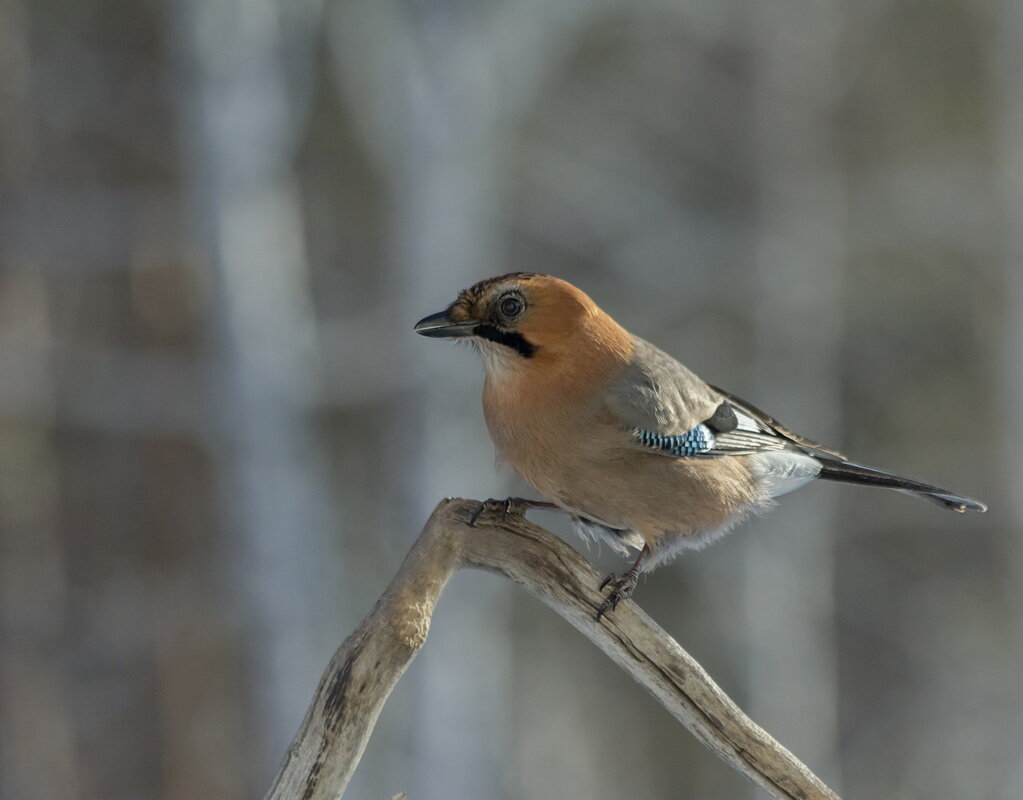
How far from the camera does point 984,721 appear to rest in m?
7.22

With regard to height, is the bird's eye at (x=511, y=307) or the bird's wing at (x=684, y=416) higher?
the bird's eye at (x=511, y=307)

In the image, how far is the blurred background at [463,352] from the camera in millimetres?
5066

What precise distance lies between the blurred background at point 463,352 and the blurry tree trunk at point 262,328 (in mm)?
19

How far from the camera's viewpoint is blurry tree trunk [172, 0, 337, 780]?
15.5 ft

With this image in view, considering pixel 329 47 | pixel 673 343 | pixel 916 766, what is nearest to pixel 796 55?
pixel 673 343

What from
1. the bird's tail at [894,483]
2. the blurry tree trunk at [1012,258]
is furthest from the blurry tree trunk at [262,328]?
the blurry tree trunk at [1012,258]

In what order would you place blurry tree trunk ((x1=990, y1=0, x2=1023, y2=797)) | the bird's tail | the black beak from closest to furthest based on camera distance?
the black beak, the bird's tail, blurry tree trunk ((x1=990, y1=0, x2=1023, y2=797))

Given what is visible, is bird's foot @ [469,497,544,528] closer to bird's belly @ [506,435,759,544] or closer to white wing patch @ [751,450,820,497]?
bird's belly @ [506,435,759,544]

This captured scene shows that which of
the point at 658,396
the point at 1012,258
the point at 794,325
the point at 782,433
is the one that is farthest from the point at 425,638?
the point at 1012,258

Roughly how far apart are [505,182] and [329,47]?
4.08 feet

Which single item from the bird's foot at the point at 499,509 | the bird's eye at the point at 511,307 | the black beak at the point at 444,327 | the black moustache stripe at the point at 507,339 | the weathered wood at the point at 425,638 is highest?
the bird's eye at the point at 511,307

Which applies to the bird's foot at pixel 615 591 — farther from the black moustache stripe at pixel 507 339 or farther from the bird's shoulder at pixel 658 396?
the black moustache stripe at pixel 507 339

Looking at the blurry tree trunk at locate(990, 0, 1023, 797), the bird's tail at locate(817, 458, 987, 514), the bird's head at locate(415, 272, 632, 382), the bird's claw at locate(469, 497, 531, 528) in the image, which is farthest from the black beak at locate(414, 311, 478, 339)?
the blurry tree trunk at locate(990, 0, 1023, 797)

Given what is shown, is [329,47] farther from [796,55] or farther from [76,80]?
[796,55]
